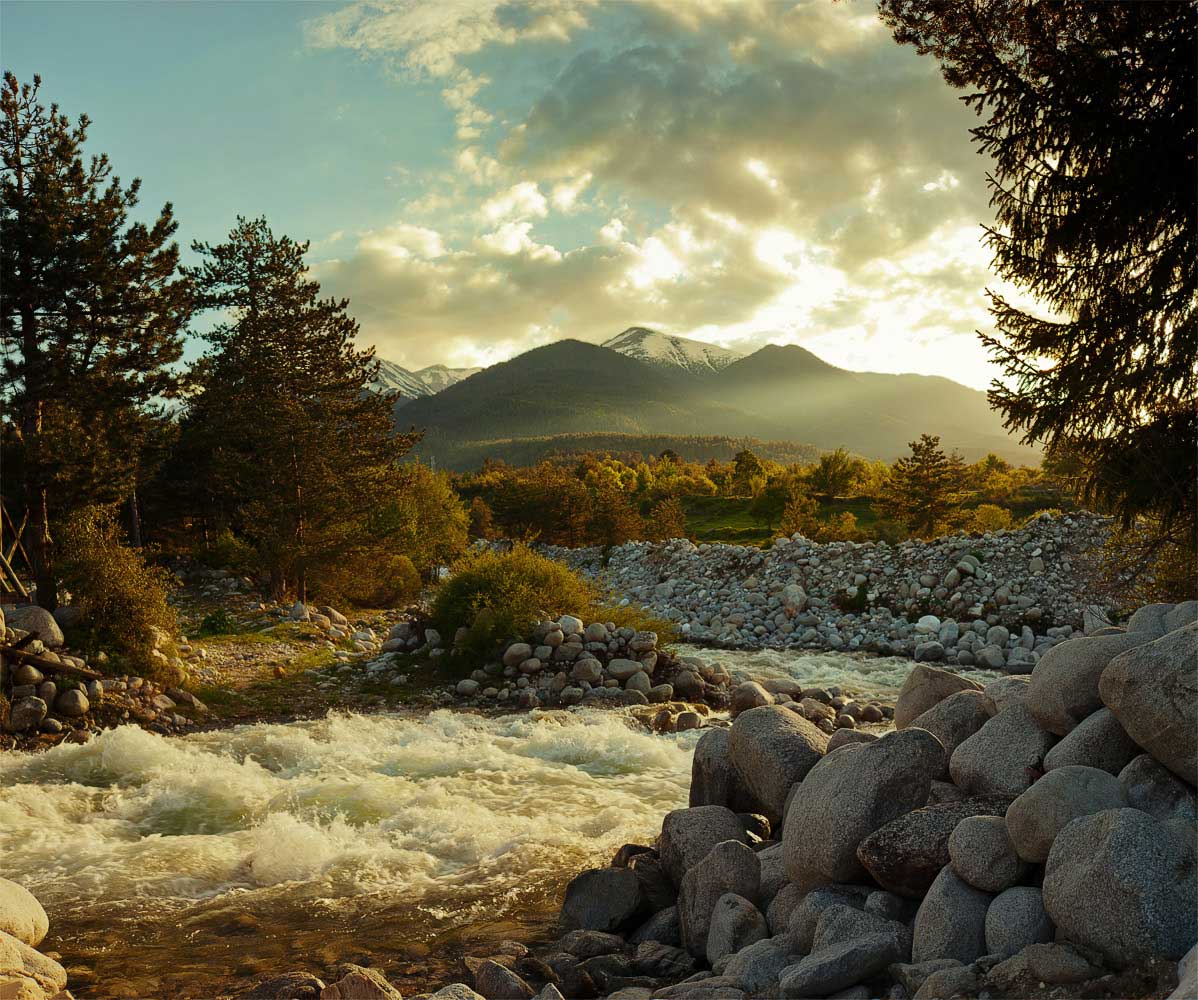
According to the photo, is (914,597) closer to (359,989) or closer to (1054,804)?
(1054,804)

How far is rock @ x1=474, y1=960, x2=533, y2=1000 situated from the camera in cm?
449

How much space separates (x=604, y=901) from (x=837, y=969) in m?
2.31

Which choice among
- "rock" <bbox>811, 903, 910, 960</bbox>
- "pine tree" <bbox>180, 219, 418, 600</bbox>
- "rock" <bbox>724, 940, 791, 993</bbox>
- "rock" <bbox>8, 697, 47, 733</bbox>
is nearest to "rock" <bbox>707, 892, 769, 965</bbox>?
"rock" <bbox>724, 940, 791, 993</bbox>

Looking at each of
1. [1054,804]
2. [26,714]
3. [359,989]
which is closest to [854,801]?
[1054,804]

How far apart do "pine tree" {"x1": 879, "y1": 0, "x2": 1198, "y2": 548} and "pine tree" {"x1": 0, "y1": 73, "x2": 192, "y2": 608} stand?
49.0ft

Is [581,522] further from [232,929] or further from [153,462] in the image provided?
[232,929]

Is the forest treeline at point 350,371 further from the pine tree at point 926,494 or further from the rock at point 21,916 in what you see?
the rock at point 21,916

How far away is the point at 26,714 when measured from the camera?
10.7m

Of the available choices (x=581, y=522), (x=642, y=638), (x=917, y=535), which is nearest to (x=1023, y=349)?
(x=642, y=638)

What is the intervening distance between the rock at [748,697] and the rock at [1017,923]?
8547mm

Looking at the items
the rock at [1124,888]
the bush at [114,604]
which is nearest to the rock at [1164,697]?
the rock at [1124,888]

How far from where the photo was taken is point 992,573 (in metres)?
20.8

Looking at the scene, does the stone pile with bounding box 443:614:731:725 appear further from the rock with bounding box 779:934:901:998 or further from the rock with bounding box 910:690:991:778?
the rock with bounding box 779:934:901:998

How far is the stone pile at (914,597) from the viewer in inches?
722
